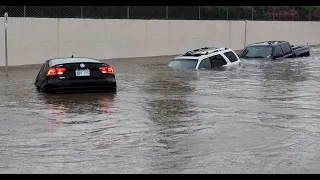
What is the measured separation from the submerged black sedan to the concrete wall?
37.1 ft

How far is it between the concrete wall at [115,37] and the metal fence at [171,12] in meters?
0.43

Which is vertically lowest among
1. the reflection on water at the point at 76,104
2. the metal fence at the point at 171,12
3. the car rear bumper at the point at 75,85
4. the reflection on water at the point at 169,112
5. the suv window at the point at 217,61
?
the reflection on water at the point at 76,104

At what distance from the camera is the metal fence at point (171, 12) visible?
95.1 feet

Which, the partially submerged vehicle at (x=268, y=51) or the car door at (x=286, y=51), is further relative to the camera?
the car door at (x=286, y=51)

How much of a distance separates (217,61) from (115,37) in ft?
33.5

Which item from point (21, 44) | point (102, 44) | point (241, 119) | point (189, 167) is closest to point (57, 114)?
point (241, 119)

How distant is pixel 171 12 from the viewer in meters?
36.4

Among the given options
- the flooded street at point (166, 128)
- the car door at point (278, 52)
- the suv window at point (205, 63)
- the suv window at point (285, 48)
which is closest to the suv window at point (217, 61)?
the suv window at point (205, 63)

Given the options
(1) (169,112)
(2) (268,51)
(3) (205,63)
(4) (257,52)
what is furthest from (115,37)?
(1) (169,112)

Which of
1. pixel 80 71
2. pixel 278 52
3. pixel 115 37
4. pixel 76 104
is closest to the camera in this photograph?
pixel 76 104

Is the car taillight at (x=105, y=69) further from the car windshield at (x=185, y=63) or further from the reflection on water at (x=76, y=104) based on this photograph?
the car windshield at (x=185, y=63)

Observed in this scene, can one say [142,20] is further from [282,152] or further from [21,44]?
[282,152]

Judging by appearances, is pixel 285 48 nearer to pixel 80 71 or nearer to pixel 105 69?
pixel 105 69

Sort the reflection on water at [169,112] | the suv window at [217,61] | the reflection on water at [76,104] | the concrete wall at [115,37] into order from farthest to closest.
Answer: the concrete wall at [115,37], the suv window at [217,61], the reflection on water at [76,104], the reflection on water at [169,112]
